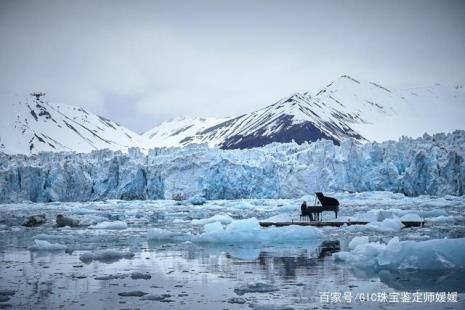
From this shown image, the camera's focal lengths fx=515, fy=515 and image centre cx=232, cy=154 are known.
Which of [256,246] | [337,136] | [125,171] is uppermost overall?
[337,136]

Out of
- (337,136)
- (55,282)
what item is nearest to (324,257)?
(55,282)

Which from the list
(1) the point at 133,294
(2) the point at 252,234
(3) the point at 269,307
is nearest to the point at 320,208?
(2) the point at 252,234

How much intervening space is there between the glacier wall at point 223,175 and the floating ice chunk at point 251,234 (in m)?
31.7

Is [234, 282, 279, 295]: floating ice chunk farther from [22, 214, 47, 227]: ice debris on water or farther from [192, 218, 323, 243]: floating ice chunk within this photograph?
[22, 214, 47, 227]: ice debris on water

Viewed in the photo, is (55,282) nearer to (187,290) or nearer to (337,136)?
(187,290)

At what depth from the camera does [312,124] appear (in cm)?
16200

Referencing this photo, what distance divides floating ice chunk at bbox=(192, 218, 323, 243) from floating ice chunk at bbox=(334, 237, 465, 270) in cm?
536

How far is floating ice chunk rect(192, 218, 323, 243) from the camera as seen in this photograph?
49.8 feet

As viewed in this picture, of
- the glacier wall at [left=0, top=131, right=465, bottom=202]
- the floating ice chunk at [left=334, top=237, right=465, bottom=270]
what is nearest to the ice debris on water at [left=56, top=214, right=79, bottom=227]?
the floating ice chunk at [left=334, top=237, right=465, bottom=270]

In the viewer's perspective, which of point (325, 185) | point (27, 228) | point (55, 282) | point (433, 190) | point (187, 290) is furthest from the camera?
point (325, 185)

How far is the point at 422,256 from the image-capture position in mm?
9320

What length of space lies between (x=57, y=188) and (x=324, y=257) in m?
41.4

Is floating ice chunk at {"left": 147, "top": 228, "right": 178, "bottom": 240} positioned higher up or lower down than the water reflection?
higher up

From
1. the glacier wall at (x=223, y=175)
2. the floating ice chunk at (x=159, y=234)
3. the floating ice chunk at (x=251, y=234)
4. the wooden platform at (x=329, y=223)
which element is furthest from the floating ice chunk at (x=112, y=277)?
the glacier wall at (x=223, y=175)
